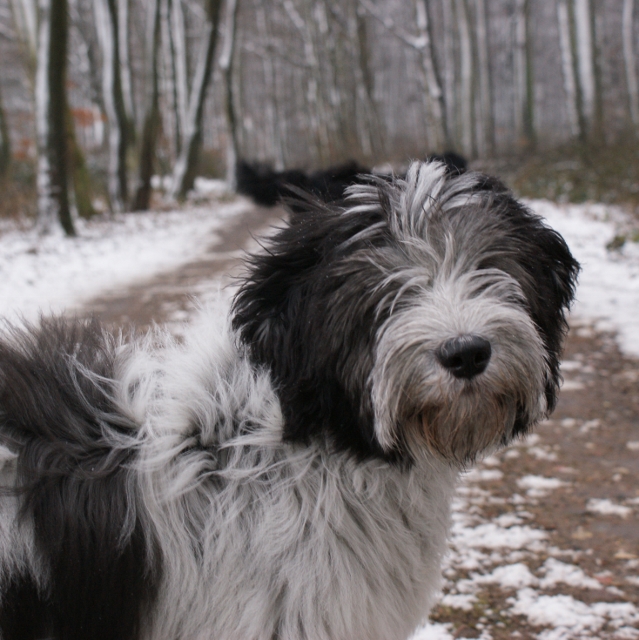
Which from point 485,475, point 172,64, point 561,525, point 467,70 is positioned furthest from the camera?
point 172,64

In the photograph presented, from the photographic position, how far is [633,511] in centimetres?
361

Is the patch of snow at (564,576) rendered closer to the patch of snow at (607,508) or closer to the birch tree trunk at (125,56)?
the patch of snow at (607,508)

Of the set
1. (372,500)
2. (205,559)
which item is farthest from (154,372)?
(372,500)

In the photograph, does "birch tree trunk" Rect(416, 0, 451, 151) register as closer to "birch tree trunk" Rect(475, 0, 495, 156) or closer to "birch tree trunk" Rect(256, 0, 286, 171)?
"birch tree trunk" Rect(475, 0, 495, 156)

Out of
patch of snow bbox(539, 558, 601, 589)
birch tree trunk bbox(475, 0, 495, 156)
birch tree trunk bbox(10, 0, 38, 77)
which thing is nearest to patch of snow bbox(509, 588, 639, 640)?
patch of snow bbox(539, 558, 601, 589)

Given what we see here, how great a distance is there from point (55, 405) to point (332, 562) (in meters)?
0.89

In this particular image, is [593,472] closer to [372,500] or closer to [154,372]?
[372,500]

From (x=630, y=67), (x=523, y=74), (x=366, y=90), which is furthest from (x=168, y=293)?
(x=523, y=74)

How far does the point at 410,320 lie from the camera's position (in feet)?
6.03

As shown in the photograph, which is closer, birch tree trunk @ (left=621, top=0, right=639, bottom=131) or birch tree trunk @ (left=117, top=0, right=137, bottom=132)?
birch tree trunk @ (left=117, top=0, right=137, bottom=132)

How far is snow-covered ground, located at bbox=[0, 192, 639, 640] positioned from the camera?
288 cm

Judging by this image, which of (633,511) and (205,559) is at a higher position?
(205,559)

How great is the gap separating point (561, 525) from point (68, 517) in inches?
100

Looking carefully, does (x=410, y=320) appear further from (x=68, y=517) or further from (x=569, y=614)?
→ (x=569, y=614)
